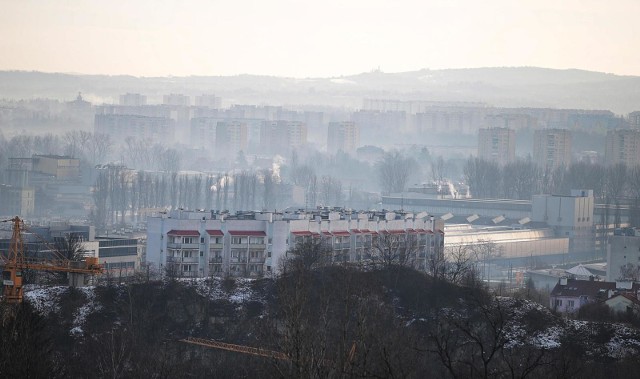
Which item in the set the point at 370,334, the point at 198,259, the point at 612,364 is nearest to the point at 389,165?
the point at 198,259

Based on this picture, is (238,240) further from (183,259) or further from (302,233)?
(302,233)

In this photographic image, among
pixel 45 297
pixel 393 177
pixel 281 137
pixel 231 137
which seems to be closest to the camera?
pixel 45 297

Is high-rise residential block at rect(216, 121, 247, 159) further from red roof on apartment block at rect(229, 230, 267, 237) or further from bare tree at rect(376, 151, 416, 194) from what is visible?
red roof on apartment block at rect(229, 230, 267, 237)

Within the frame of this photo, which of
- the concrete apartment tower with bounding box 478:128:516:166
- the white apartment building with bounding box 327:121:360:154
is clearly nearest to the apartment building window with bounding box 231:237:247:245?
the concrete apartment tower with bounding box 478:128:516:166

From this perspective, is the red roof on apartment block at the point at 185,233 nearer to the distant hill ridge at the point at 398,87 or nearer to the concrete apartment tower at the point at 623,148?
the concrete apartment tower at the point at 623,148

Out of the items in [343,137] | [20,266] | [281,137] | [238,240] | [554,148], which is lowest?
[20,266]

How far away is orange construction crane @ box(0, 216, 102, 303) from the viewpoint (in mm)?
14489

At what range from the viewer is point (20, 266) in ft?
49.4

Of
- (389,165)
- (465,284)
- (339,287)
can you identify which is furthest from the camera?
(389,165)

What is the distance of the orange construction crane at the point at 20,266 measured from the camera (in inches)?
570

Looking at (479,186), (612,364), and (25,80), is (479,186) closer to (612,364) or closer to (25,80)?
(612,364)

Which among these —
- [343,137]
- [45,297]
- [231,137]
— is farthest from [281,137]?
[45,297]

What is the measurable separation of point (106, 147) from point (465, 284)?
3787 centimetres

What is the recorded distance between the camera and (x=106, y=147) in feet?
174
